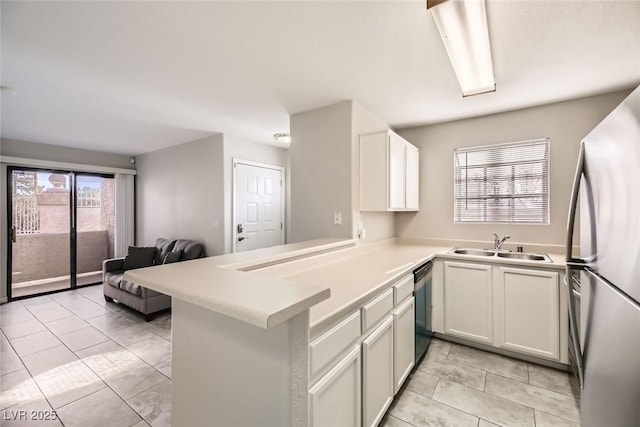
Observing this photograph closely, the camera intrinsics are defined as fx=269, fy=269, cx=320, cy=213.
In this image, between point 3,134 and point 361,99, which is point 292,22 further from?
point 3,134

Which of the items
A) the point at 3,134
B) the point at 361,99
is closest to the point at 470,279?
the point at 361,99

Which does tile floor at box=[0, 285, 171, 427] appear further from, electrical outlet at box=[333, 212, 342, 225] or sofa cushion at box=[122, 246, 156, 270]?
electrical outlet at box=[333, 212, 342, 225]

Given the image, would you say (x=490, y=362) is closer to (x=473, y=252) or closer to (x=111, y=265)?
(x=473, y=252)

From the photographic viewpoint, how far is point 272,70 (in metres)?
2.17

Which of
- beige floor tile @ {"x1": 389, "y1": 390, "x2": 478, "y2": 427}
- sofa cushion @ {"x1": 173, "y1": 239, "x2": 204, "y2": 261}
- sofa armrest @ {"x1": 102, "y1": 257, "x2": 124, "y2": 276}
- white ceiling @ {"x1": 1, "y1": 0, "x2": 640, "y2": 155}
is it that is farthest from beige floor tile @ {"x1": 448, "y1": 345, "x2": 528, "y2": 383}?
sofa armrest @ {"x1": 102, "y1": 257, "x2": 124, "y2": 276}

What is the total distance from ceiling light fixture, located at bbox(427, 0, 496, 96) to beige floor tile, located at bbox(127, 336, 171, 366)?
3.38 m

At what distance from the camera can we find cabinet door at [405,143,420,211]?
315 centimetres

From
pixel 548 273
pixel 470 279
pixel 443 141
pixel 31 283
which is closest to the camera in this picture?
pixel 548 273

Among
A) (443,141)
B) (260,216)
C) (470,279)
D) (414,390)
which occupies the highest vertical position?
(443,141)

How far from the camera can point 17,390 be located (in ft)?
6.77

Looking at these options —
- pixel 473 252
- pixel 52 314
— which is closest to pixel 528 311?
pixel 473 252

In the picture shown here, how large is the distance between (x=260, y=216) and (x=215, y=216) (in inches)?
30.2

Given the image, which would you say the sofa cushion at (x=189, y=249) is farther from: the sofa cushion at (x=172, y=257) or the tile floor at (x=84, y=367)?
the tile floor at (x=84, y=367)

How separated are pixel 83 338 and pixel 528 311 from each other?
4.45 m
